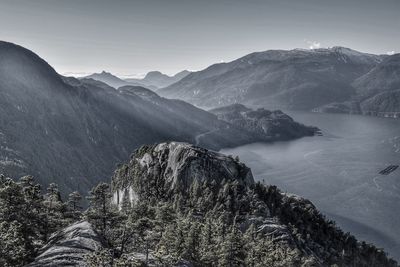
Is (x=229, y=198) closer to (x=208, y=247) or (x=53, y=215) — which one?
(x=208, y=247)

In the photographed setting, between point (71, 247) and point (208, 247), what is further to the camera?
point (208, 247)

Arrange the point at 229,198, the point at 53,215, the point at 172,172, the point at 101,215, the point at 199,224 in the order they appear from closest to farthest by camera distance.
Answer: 1. the point at 101,215
2. the point at 53,215
3. the point at 199,224
4. the point at 229,198
5. the point at 172,172

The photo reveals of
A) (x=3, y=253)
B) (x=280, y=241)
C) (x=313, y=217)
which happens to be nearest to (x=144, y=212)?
(x=3, y=253)

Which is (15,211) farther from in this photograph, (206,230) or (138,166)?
(138,166)

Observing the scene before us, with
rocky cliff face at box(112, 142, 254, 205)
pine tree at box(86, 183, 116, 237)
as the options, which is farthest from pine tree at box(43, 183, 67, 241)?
rocky cliff face at box(112, 142, 254, 205)

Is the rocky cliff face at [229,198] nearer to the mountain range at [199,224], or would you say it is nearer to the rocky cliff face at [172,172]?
the rocky cliff face at [172,172]

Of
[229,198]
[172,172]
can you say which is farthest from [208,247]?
[172,172]
